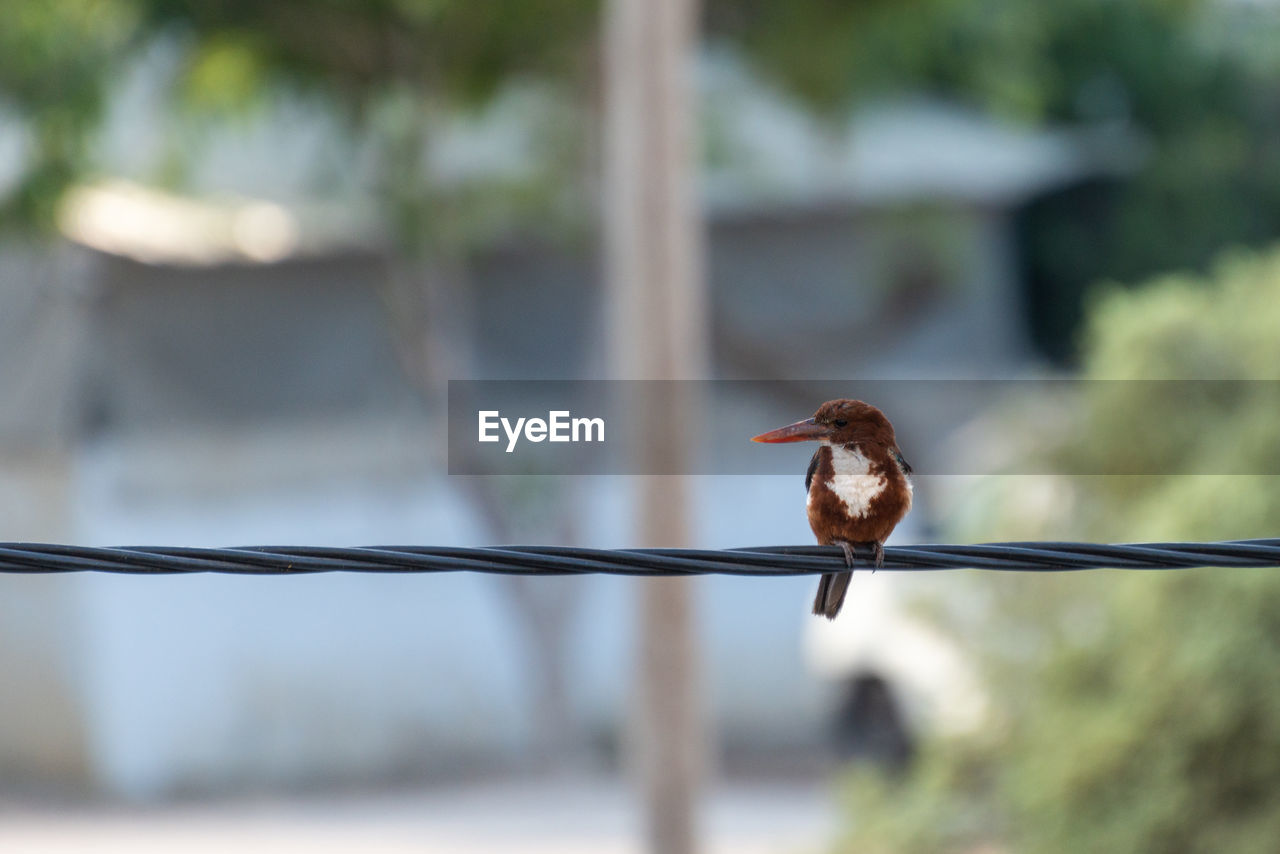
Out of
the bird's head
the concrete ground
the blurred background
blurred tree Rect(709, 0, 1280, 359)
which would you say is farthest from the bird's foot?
blurred tree Rect(709, 0, 1280, 359)

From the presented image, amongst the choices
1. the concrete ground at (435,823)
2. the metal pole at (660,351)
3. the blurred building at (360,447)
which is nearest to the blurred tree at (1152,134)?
the blurred building at (360,447)

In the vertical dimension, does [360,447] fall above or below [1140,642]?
above

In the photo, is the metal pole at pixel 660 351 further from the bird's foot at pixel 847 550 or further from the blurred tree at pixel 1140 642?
the bird's foot at pixel 847 550

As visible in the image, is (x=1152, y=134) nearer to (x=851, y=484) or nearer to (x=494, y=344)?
(x=494, y=344)

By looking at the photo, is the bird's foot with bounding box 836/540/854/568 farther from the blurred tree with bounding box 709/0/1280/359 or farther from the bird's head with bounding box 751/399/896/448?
the blurred tree with bounding box 709/0/1280/359

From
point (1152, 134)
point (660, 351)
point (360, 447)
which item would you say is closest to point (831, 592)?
point (660, 351)
